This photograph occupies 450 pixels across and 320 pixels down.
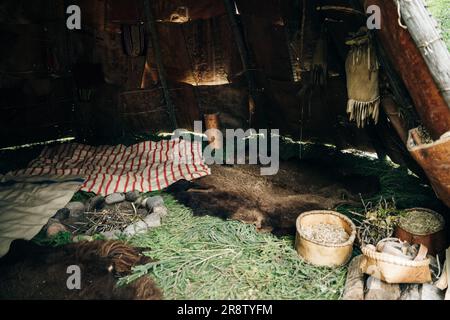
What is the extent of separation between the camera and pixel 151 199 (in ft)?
17.1

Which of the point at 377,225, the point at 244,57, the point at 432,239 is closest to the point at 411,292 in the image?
the point at 432,239

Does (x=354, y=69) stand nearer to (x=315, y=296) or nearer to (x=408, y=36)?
(x=408, y=36)

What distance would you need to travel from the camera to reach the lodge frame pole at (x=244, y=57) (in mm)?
7334

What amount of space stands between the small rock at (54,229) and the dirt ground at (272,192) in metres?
1.71

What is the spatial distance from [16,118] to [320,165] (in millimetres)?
6426

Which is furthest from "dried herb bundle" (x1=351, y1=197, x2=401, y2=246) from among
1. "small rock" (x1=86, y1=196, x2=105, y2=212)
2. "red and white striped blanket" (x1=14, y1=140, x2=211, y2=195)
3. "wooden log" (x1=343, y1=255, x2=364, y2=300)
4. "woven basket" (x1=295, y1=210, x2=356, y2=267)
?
"small rock" (x1=86, y1=196, x2=105, y2=212)

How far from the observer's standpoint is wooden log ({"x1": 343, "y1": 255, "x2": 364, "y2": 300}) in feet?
10.8

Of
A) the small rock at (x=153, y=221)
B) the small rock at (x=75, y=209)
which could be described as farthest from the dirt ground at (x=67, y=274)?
the small rock at (x=75, y=209)

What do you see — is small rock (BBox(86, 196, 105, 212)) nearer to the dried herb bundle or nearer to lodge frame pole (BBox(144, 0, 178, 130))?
lodge frame pole (BBox(144, 0, 178, 130))

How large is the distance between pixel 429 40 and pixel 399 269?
2218 millimetres

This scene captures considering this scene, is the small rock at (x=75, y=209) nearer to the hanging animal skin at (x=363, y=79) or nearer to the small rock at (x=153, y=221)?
the small rock at (x=153, y=221)

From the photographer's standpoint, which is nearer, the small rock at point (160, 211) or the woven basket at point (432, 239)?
the woven basket at point (432, 239)

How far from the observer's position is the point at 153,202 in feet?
16.8

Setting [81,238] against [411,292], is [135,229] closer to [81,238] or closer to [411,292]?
[81,238]
